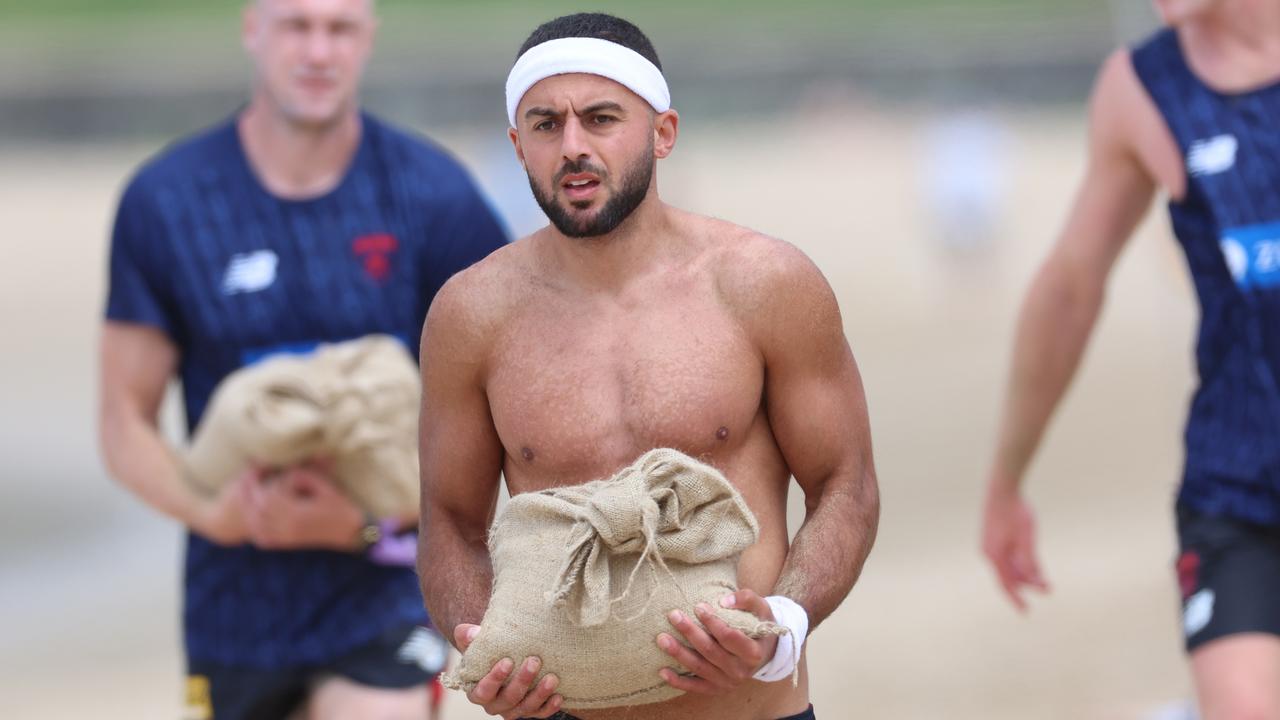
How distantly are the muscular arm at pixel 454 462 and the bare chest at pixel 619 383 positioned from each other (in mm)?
77

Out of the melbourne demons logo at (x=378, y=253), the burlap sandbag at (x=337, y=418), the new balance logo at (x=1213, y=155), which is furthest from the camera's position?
the melbourne demons logo at (x=378, y=253)

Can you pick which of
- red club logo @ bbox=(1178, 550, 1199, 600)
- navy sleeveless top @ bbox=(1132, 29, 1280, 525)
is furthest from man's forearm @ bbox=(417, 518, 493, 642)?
navy sleeveless top @ bbox=(1132, 29, 1280, 525)

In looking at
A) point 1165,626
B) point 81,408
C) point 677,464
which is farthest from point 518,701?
point 81,408

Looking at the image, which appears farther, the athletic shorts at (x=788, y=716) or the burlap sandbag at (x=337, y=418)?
the burlap sandbag at (x=337, y=418)

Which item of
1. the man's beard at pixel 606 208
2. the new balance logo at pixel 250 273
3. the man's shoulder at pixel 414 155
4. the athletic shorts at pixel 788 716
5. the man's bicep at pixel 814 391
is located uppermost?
the man's shoulder at pixel 414 155

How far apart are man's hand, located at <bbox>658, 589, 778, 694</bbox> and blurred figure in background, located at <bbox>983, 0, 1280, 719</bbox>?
169 cm

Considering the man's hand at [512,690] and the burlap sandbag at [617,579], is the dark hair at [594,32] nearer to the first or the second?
the burlap sandbag at [617,579]

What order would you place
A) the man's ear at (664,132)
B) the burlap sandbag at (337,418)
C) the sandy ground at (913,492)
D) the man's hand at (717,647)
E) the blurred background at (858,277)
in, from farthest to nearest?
the blurred background at (858,277) → the sandy ground at (913,492) → the burlap sandbag at (337,418) → the man's ear at (664,132) → the man's hand at (717,647)

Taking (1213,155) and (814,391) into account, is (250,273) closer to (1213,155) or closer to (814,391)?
(814,391)

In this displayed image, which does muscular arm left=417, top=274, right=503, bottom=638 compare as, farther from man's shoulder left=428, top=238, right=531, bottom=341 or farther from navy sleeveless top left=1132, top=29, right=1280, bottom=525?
navy sleeveless top left=1132, top=29, right=1280, bottom=525

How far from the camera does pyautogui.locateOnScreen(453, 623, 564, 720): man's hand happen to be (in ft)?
10.2

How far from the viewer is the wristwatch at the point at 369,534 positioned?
4914 mm

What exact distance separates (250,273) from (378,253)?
334 mm

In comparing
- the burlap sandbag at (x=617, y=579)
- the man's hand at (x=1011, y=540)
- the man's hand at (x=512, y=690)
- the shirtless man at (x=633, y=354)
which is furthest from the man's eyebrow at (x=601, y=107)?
A: the man's hand at (x=1011, y=540)
